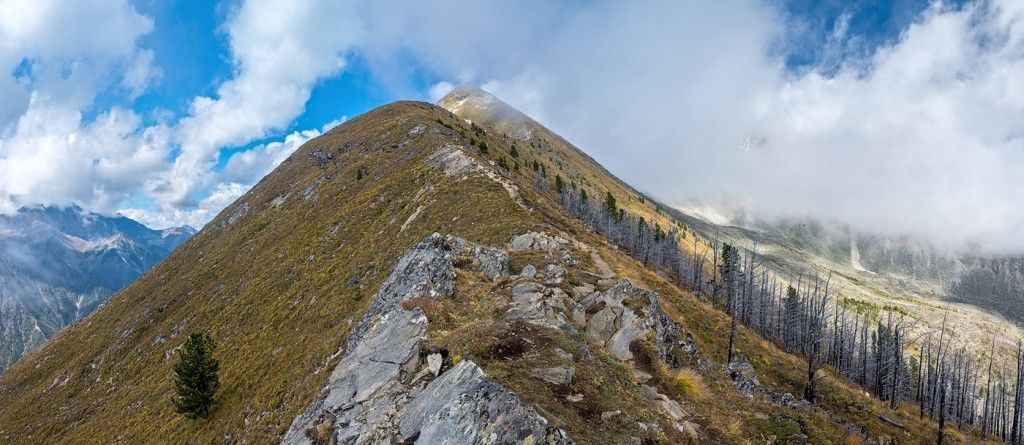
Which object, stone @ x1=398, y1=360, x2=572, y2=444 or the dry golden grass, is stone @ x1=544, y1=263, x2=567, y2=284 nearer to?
the dry golden grass

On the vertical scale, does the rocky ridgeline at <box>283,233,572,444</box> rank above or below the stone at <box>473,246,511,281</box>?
below

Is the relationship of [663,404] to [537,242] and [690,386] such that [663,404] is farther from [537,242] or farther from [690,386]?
[537,242]

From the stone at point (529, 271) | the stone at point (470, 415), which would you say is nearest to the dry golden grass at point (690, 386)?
the stone at point (470, 415)

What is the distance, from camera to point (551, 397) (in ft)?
57.1

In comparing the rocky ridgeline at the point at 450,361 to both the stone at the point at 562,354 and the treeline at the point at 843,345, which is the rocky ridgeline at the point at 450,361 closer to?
the stone at the point at 562,354

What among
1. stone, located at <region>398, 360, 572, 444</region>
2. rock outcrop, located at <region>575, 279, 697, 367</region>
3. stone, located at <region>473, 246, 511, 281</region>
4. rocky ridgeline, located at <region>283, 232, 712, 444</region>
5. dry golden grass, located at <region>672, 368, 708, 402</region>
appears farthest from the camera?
stone, located at <region>473, 246, 511, 281</region>

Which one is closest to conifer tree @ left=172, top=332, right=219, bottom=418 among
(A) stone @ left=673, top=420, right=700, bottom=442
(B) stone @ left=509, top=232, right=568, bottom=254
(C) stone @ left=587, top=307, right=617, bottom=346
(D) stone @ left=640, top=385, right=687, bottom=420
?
(B) stone @ left=509, top=232, right=568, bottom=254

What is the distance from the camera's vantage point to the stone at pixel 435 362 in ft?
67.9

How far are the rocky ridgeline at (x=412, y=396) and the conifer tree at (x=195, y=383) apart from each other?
19.6 m

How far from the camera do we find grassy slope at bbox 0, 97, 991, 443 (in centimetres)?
3381

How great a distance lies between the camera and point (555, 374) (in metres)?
19.2

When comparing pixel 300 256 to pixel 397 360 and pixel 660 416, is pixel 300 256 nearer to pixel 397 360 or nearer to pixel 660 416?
pixel 397 360

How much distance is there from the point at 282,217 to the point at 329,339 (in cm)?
5958

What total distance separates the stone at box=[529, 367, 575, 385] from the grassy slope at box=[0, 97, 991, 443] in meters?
0.80
